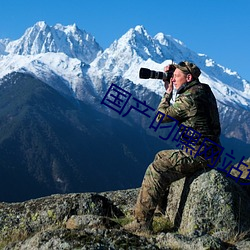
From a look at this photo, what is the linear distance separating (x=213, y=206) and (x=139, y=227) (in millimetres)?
1665

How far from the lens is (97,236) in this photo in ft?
23.5

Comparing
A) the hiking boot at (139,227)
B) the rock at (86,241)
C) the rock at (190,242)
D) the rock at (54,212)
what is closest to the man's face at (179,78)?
the hiking boot at (139,227)

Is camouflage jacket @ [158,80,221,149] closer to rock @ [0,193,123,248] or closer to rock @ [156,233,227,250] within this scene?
rock @ [0,193,123,248]

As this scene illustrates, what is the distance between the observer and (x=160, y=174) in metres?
10.6

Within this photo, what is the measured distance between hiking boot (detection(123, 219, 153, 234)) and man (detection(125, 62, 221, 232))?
0.02m

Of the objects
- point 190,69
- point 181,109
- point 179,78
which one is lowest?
point 181,109

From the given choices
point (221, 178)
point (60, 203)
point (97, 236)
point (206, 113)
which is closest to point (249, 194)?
point (221, 178)

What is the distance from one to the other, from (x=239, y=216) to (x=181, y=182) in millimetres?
1869

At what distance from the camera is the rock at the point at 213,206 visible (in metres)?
9.73

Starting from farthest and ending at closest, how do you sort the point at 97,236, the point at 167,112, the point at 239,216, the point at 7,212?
the point at 7,212
the point at 167,112
the point at 239,216
the point at 97,236

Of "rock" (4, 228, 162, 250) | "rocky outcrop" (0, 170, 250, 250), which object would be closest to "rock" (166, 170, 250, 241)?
"rocky outcrop" (0, 170, 250, 250)

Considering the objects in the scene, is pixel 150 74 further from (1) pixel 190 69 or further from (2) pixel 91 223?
(2) pixel 91 223

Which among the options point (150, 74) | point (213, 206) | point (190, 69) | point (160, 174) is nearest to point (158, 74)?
point (150, 74)

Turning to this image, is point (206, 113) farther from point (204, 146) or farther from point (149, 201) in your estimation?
point (149, 201)
